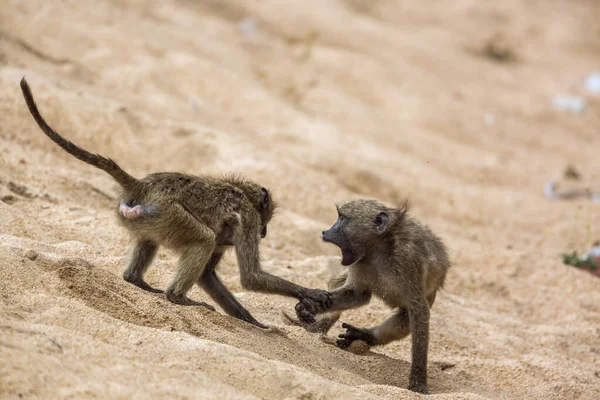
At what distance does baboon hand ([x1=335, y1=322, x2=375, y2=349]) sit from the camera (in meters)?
5.73

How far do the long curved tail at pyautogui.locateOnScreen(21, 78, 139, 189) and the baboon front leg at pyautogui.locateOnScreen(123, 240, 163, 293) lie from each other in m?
0.47

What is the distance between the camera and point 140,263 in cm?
550

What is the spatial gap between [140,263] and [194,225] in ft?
1.98

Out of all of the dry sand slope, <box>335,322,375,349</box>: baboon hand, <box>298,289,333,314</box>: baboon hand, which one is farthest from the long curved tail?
<box>335,322,375,349</box>: baboon hand

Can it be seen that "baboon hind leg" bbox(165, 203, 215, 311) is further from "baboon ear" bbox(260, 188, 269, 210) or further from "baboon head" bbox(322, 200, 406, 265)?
"baboon head" bbox(322, 200, 406, 265)

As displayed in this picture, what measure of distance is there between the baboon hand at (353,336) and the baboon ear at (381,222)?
0.72 m

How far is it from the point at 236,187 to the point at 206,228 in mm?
553

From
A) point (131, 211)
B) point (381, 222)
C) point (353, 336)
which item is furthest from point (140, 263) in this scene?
point (381, 222)

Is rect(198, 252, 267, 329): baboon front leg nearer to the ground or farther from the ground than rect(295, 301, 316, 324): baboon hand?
nearer to the ground

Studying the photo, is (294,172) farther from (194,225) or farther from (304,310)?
(194,225)

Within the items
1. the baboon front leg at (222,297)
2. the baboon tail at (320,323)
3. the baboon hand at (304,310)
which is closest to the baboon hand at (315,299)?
the baboon hand at (304,310)

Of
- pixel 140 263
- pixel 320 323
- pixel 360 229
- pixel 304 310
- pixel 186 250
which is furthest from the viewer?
pixel 320 323

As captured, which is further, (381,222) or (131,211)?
(381,222)

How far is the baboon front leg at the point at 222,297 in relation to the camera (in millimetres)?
5551
